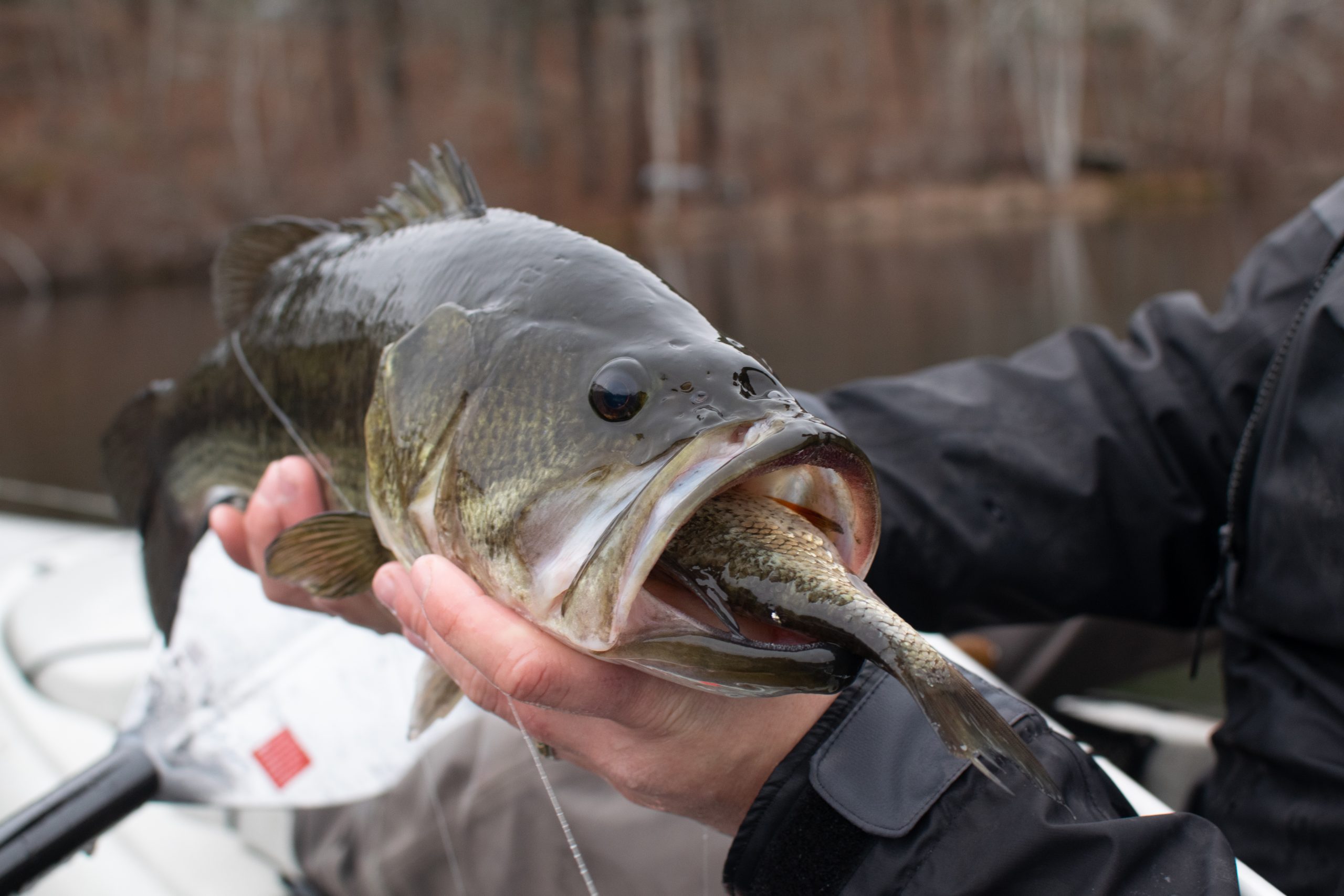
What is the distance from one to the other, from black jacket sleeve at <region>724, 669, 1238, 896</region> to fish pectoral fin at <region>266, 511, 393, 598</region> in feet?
2.03

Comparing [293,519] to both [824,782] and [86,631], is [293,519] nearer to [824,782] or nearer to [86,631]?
[824,782]

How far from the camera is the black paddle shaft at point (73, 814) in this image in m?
1.67

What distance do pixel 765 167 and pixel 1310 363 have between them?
24.3 m

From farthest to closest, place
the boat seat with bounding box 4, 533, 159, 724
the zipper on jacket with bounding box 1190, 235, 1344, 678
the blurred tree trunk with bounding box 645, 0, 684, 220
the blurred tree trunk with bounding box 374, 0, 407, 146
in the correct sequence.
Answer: the blurred tree trunk with bounding box 374, 0, 407, 146 < the blurred tree trunk with bounding box 645, 0, 684, 220 < the boat seat with bounding box 4, 533, 159, 724 < the zipper on jacket with bounding box 1190, 235, 1344, 678

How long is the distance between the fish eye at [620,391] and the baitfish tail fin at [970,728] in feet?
1.22

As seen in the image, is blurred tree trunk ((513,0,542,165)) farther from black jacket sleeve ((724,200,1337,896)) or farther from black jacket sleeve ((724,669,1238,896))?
black jacket sleeve ((724,669,1238,896))

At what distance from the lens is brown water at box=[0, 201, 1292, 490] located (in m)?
9.11

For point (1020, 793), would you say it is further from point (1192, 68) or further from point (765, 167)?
point (1192, 68)

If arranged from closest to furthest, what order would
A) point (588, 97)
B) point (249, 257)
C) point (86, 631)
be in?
point (249, 257), point (86, 631), point (588, 97)

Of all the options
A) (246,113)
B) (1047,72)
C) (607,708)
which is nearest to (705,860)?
(607,708)

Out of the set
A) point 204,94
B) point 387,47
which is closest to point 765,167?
point 387,47

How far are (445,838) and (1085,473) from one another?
1242 mm

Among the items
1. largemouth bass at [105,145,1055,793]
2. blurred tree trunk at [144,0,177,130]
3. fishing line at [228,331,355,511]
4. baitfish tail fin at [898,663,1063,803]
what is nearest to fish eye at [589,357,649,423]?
largemouth bass at [105,145,1055,793]

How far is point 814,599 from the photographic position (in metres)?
0.86
